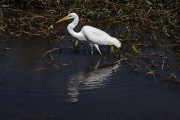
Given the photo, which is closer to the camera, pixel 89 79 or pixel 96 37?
pixel 89 79

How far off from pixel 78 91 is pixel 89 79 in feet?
2.31

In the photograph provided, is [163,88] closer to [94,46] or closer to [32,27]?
[94,46]

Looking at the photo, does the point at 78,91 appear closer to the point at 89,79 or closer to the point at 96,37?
the point at 89,79

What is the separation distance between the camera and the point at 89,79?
8461mm

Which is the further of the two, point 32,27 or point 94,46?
point 32,27

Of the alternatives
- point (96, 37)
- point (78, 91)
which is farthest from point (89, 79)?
point (96, 37)

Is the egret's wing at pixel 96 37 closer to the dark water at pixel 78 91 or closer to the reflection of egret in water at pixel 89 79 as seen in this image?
the dark water at pixel 78 91

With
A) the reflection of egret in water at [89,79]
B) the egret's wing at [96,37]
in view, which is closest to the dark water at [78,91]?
the reflection of egret in water at [89,79]

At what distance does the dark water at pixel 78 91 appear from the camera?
7.04 m

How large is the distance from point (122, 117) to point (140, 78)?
1.72 m

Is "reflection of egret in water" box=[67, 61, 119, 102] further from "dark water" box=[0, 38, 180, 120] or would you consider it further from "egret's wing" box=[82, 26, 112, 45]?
"egret's wing" box=[82, 26, 112, 45]

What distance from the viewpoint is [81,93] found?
7711 mm

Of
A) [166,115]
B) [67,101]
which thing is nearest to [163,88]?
[166,115]

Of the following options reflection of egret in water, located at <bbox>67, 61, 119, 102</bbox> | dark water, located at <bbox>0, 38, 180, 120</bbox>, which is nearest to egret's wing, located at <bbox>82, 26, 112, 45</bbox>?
dark water, located at <bbox>0, 38, 180, 120</bbox>
